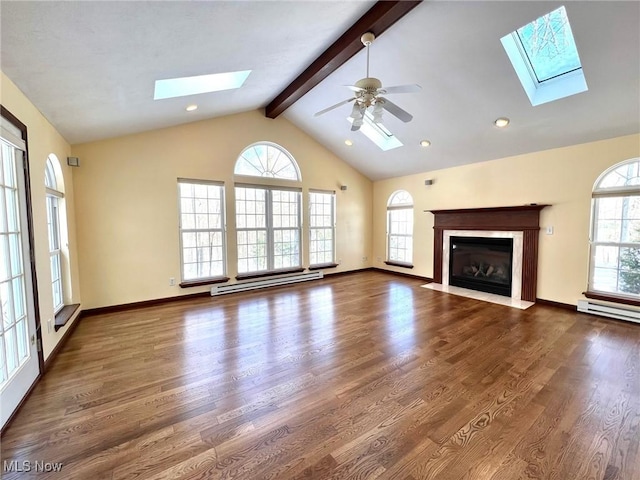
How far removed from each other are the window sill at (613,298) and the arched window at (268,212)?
5052 millimetres

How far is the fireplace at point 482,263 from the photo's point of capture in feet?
16.8

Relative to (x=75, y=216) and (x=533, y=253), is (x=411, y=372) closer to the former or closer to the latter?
(x=533, y=253)

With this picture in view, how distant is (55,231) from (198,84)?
2.67 meters

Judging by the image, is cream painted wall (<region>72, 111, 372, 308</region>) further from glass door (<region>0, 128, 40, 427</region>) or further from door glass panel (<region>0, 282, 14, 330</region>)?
door glass panel (<region>0, 282, 14, 330</region>)

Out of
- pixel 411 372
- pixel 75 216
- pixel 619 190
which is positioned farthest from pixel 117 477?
pixel 619 190

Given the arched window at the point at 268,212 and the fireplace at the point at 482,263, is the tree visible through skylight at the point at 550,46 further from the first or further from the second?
the arched window at the point at 268,212

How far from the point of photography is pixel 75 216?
160 inches

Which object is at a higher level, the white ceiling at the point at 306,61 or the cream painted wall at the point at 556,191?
the white ceiling at the point at 306,61

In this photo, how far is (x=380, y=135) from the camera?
5.82 m

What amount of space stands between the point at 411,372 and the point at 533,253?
11.9 feet

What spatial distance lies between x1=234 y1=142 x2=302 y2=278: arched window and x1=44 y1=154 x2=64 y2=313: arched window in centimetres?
261

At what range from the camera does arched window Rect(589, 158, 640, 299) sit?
3832mm

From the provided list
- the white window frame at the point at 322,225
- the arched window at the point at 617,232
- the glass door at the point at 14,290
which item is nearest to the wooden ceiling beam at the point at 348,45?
the white window frame at the point at 322,225

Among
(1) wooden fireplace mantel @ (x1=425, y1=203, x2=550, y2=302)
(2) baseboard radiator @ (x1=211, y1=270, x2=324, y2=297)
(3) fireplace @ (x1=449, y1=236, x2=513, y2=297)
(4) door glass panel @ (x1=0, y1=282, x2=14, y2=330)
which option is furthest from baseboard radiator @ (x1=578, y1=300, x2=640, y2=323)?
(4) door glass panel @ (x1=0, y1=282, x2=14, y2=330)
